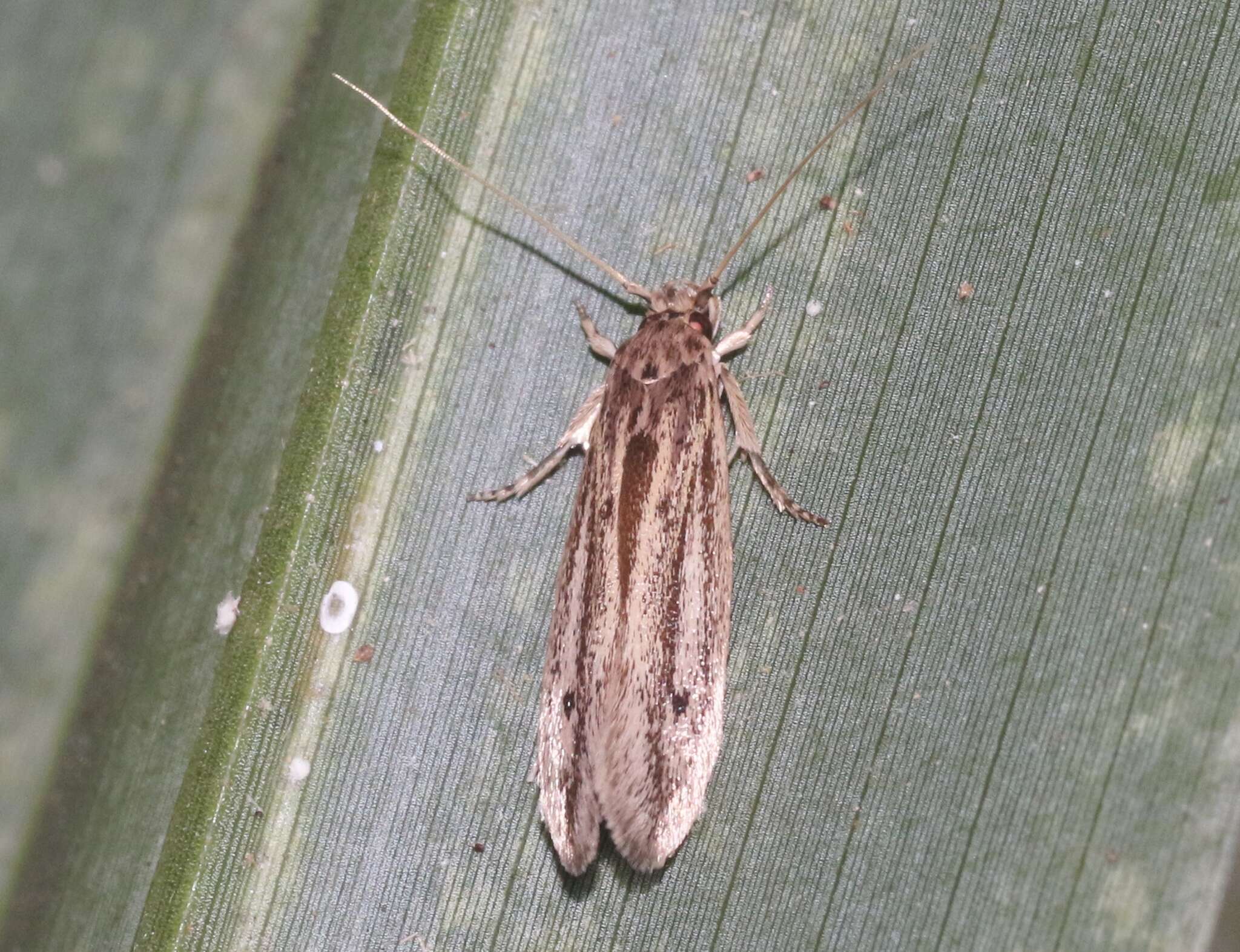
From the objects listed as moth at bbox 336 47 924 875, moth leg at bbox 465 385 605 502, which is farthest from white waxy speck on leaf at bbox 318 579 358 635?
moth at bbox 336 47 924 875

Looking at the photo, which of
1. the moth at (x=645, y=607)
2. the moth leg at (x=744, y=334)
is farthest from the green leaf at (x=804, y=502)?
the moth at (x=645, y=607)

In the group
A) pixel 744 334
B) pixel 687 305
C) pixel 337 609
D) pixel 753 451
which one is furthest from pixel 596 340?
pixel 337 609

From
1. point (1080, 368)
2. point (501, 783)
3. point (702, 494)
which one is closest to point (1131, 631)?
point (1080, 368)

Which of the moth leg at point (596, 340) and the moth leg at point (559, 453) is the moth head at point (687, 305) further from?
the moth leg at point (559, 453)

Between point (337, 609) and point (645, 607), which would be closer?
point (645, 607)

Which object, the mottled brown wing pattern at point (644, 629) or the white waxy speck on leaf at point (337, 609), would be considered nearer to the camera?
the mottled brown wing pattern at point (644, 629)

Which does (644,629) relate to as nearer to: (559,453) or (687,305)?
(559,453)

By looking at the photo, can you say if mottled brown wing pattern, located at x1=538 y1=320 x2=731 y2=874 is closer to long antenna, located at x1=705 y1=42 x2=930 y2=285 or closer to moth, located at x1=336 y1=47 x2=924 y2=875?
moth, located at x1=336 y1=47 x2=924 y2=875
